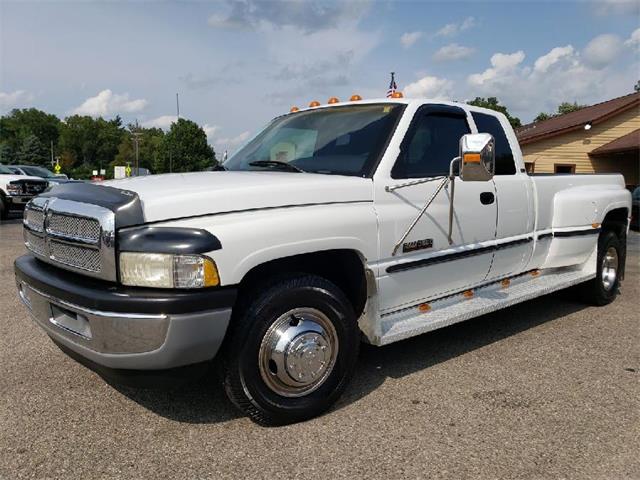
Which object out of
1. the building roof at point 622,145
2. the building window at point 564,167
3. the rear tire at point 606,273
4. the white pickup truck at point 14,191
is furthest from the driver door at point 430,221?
the building window at point 564,167

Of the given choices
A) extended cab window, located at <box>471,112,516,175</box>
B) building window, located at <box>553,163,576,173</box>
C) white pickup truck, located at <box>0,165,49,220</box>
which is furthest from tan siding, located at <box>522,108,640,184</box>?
extended cab window, located at <box>471,112,516,175</box>

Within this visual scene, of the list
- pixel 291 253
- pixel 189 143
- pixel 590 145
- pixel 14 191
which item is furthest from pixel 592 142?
pixel 189 143

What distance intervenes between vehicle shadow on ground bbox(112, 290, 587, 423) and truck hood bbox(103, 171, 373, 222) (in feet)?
3.99

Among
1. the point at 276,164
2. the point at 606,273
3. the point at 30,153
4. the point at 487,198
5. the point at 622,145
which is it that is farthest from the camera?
the point at 30,153

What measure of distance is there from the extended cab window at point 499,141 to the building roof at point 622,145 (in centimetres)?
1694

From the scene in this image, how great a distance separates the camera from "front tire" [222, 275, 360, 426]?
284 cm

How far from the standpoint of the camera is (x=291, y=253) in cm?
291

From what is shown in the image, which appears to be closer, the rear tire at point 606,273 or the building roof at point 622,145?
the rear tire at point 606,273

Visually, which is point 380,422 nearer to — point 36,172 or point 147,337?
point 147,337

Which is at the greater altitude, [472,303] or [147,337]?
[147,337]

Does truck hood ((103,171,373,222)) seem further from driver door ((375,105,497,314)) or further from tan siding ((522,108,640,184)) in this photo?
tan siding ((522,108,640,184))

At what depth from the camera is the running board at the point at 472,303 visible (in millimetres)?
3520

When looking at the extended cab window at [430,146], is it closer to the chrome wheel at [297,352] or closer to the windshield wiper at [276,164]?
the windshield wiper at [276,164]

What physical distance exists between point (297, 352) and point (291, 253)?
53 cm
